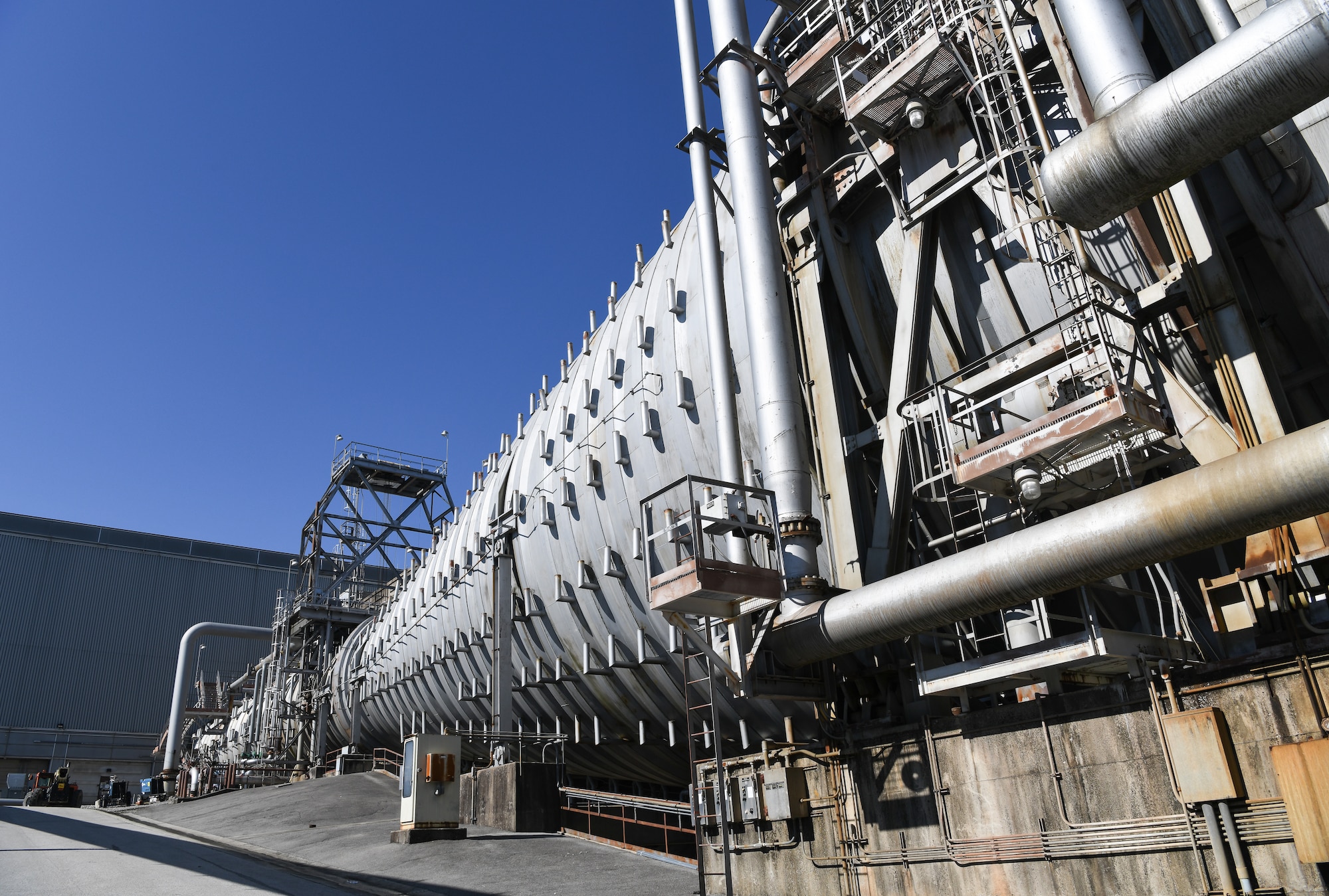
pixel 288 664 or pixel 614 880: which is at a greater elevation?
pixel 288 664

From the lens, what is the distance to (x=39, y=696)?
6481 centimetres

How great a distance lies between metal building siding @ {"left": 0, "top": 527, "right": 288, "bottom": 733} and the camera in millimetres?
65062

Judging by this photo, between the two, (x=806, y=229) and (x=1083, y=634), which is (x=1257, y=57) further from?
(x=806, y=229)

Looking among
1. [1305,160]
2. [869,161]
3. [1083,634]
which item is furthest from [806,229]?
[1083,634]

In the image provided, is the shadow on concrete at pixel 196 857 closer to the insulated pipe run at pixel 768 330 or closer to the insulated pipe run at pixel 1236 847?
the insulated pipe run at pixel 768 330

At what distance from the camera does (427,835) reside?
16.3 m

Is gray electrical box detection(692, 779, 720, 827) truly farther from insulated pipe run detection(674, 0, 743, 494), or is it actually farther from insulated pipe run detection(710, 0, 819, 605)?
insulated pipe run detection(674, 0, 743, 494)

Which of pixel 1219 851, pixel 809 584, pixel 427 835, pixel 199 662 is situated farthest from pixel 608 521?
pixel 199 662

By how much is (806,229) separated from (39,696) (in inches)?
2928

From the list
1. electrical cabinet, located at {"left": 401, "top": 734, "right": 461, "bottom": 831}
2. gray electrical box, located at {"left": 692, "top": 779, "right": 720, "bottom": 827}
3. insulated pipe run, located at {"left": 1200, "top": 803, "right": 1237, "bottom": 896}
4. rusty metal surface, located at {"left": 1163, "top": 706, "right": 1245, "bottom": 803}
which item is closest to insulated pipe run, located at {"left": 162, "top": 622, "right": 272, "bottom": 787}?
electrical cabinet, located at {"left": 401, "top": 734, "right": 461, "bottom": 831}

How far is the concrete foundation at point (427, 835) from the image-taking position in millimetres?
16188

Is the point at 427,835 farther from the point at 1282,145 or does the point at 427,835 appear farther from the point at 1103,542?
the point at 1282,145

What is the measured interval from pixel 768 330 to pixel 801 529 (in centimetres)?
246

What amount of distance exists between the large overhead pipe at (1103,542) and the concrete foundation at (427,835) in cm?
1032
